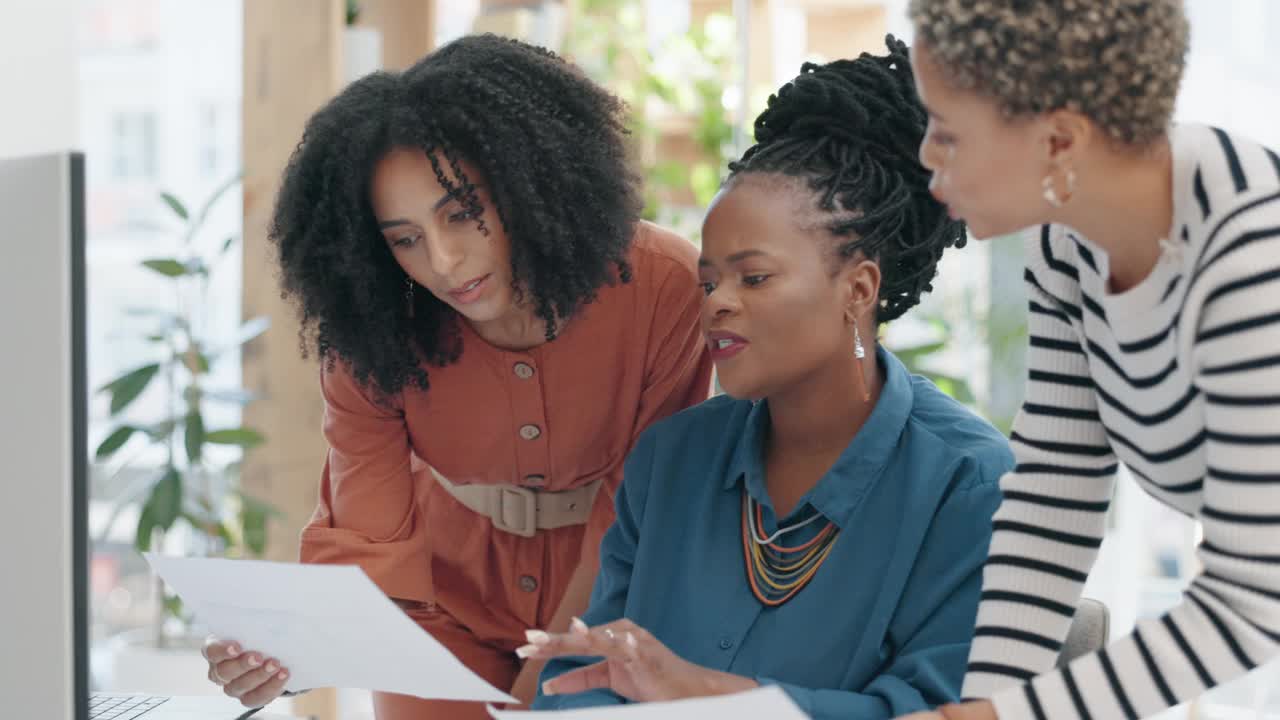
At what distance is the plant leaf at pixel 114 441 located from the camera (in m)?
2.83

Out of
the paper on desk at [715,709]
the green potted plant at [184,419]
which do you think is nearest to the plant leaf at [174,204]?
the green potted plant at [184,419]

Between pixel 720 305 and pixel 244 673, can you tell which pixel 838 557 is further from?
pixel 244 673

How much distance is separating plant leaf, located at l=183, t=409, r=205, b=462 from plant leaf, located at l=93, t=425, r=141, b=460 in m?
0.11

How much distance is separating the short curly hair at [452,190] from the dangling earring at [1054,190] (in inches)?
28.4

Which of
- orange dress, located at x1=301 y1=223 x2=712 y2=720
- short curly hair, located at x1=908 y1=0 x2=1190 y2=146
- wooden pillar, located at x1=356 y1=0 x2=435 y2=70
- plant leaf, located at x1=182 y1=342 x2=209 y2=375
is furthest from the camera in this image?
wooden pillar, located at x1=356 y1=0 x2=435 y2=70

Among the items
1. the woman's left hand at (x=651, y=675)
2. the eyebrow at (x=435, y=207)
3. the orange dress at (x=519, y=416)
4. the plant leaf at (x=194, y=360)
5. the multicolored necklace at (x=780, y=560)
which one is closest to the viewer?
the woman's left hand at (x=651, y=675)

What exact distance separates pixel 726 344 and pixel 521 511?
0.44m

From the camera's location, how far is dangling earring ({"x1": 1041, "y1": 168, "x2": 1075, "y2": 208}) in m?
0.89

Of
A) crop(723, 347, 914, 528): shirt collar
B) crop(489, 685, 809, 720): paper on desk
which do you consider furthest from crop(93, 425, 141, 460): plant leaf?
crop(489, 685, 809, 720): paper on desk

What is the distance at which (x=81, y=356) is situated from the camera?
89 centimetres

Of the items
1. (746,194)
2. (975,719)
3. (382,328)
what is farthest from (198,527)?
(975,719)

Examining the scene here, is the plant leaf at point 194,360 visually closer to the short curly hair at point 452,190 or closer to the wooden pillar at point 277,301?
the wooden pillar at point 277,301

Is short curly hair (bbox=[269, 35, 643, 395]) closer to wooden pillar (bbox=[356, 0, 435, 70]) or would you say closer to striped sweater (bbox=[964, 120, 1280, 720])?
striped sweater (bbox=[964, 120, 1280, 720])

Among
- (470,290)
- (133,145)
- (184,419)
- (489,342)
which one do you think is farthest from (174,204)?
(470,290)
